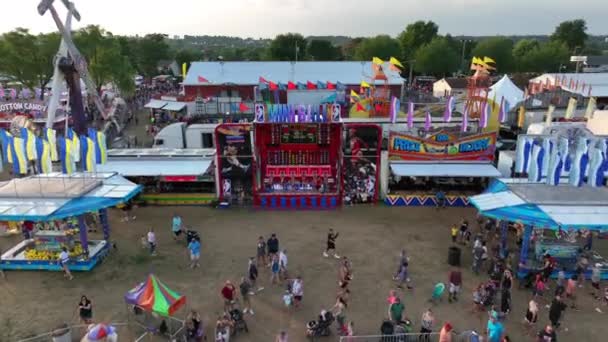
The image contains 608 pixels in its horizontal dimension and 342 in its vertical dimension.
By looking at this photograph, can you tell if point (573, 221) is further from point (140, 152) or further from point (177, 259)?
point (140, 152)

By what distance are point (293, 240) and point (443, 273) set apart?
5.80m

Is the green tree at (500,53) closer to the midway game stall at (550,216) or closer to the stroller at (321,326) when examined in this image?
the midway game stall at (550,216)

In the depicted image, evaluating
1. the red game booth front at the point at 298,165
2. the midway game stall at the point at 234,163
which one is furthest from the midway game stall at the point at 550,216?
the midway game stall at the point at 234,163

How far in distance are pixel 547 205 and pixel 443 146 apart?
6911 mm

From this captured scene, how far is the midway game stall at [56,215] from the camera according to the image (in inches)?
572

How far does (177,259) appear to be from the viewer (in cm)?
1587

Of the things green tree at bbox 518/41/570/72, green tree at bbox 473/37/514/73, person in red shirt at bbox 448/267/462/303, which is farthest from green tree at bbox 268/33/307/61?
person in red shirt at bbox 448/267/462/303

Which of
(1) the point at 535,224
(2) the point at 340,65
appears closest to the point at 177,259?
(1) the point at 535,224

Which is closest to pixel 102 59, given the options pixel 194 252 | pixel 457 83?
pixel 194 252

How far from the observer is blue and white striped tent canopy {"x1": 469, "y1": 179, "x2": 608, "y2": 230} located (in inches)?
537

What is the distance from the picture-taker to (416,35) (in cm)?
8225

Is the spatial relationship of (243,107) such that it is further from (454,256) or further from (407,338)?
(407,338)

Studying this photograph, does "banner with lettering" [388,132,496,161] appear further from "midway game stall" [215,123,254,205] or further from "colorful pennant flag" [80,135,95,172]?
"colorful pennant flag" [80,135,95,172]

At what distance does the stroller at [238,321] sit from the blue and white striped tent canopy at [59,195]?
665 centimetres
